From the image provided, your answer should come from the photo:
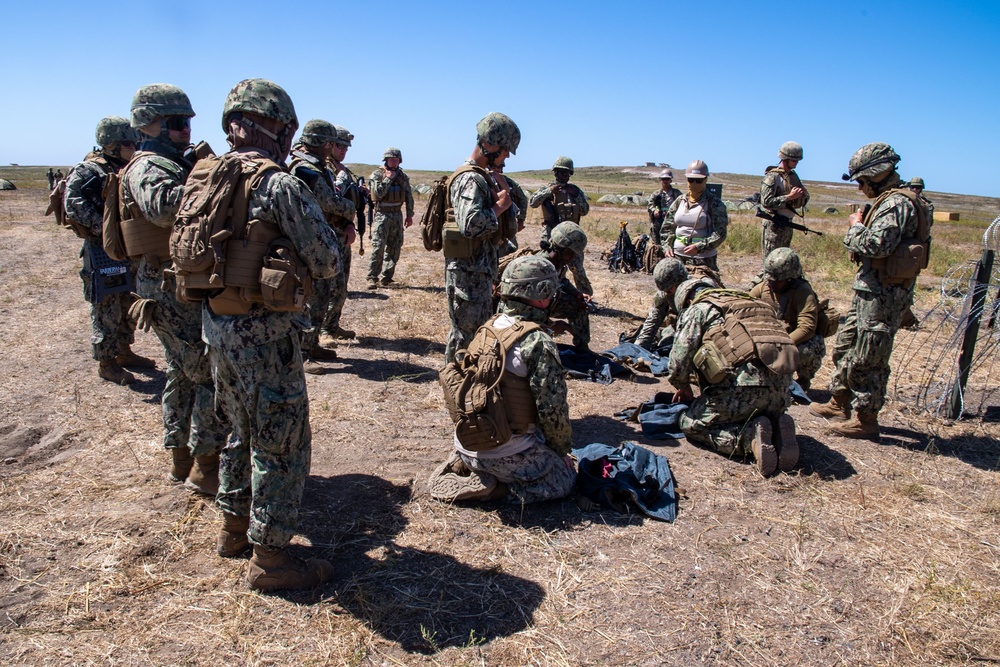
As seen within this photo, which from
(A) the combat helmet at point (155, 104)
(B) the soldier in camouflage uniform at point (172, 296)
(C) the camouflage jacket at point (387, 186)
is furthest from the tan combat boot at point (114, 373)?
(C) the camouflage jacket at point (387, 186)

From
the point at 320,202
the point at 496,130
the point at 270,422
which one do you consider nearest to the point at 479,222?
the point at 496,130

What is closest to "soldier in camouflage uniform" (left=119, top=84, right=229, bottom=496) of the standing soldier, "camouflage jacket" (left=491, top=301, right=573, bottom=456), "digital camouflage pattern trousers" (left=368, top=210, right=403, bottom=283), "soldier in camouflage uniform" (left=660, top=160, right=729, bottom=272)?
"camouflage jacket" (left=491, top=301, right=573, bottom=456)

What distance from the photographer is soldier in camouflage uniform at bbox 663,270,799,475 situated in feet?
15.4

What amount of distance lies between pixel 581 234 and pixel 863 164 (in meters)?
2.40

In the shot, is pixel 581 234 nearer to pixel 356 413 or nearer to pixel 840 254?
pixel 356 413

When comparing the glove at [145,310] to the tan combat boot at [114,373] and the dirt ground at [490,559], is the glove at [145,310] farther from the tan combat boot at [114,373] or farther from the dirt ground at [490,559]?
the tan combat boot at [114,373]

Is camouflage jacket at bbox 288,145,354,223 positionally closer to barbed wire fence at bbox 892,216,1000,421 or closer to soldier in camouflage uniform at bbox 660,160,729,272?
soldier in camouflage uniform at bbox 660,160,729,272

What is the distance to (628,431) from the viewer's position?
5492mm

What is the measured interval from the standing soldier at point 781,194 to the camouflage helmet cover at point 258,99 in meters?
8.02

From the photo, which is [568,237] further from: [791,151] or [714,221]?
[791,151]

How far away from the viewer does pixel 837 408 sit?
5.79 metres

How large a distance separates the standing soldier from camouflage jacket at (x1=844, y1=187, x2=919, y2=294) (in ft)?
14.3

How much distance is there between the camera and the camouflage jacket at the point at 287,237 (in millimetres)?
2914

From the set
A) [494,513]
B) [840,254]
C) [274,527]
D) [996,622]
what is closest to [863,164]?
[996,622]
